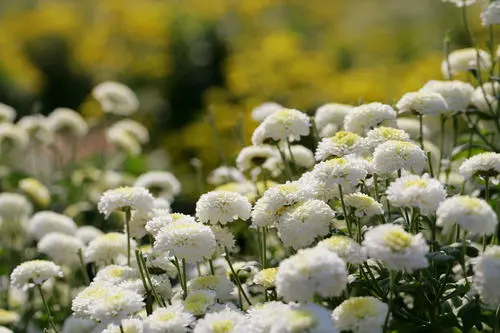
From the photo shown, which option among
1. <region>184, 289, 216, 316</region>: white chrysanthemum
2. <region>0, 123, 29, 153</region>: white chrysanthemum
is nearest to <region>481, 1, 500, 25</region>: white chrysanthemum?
A: <region>184, 289, 216, 316</region>: white chrysanthemum

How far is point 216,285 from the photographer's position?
2.24 metres

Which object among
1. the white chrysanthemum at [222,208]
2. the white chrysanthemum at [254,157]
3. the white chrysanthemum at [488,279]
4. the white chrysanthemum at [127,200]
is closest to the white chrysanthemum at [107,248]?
the white chrysanthemum at [127,200]

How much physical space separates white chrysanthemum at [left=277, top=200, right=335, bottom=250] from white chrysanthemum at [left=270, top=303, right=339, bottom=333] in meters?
0.30

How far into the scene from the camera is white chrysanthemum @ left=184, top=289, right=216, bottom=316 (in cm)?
201

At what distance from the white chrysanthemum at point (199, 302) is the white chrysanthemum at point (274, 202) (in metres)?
0.23

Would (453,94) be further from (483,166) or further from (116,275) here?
(116,275)

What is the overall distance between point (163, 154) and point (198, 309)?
15.5ft

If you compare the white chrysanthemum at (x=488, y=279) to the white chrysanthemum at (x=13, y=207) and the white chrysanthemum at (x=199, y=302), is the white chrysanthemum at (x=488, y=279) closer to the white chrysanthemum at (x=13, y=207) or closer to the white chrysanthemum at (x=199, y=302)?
the white chrysanthemum at (x=199, y=302)

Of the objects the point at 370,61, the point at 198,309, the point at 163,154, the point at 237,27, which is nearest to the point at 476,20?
the point at 370,61

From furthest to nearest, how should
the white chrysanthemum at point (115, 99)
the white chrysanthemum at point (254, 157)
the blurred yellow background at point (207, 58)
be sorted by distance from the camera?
the blurred yellow background at point (207, 58) < the white chrysanthemum at point (115, 99) < the white chrysanthemum at point (254, 157)

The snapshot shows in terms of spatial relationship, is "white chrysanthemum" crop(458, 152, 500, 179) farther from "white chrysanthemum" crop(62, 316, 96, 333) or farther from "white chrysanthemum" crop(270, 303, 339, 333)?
"white chrysanthemum" crop(62, 316, 96, 333)

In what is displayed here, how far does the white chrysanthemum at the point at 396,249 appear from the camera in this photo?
1.71m

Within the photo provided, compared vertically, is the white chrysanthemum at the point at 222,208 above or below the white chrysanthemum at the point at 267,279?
above

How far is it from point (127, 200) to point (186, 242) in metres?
0.41
